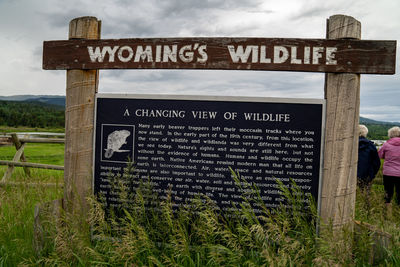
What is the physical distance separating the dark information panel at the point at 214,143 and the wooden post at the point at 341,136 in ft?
0.36

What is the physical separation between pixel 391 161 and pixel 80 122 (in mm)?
6435

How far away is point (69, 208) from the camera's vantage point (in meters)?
3.84

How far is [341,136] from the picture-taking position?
3.37 m

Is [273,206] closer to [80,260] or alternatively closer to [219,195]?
[219,195]

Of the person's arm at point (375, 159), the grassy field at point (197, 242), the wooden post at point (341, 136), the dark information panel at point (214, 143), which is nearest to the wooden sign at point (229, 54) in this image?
the wooden post at point (341, 136)

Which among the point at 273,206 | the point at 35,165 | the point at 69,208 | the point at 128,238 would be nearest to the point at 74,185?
the point at 69,208

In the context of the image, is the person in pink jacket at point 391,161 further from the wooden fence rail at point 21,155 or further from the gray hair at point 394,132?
the wooden fence rail at point 21,155

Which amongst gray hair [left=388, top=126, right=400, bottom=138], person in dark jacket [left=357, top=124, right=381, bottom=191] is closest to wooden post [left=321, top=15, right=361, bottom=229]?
person in dark jacket [left=357, top=124, right=381, bottom=191]

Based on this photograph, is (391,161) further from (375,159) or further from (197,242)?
(197,242)

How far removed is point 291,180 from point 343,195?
560 millimetres

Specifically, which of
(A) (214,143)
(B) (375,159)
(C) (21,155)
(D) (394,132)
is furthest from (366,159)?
(C) (21,155)

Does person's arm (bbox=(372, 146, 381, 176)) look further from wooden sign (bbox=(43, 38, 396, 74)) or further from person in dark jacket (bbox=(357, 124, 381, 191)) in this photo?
wooden sign (bbox=(43, 38, 396, 74))

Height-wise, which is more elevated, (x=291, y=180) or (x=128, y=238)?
(x=291, y=180)

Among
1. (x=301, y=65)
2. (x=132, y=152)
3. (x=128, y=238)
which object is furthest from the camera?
(x=132, y=152)
